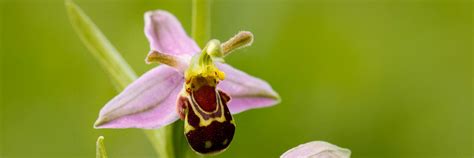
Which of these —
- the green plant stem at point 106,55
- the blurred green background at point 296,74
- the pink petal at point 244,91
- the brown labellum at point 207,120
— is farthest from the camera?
the blurred green background at point 296,74

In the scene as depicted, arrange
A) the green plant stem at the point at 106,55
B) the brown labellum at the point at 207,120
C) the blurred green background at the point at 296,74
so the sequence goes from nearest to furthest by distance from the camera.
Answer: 1. the brown labellum at the point at 207,120
2. the green plant stem at the point at 106,55
3. the blurred green background at the point at 296,74

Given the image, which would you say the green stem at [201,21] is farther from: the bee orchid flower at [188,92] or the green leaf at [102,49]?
the green leaf at [102,49]

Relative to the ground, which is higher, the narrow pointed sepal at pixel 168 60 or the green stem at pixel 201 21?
the green stem at pixel 201 21

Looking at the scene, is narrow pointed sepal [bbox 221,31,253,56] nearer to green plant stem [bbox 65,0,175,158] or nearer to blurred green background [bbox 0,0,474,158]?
green plant stem [bbox 65,0,175,158]

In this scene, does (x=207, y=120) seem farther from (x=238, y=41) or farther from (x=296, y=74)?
(x=296, y=74)

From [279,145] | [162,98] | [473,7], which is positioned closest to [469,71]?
[473,7]

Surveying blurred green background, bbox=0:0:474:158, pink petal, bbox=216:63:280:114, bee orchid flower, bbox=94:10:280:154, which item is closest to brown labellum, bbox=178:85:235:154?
bee orchid flower, bbox=94:10:280:154

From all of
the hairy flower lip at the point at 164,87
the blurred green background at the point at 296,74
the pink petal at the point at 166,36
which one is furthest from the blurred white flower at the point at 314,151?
the blurred green background at the point at 296,74
